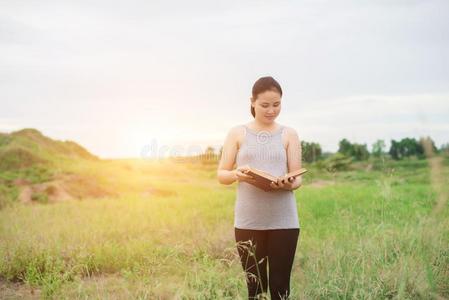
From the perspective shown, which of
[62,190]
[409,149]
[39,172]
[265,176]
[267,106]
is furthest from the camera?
[39,172]

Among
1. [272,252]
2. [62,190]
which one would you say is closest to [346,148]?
[62,190]

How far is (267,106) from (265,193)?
1.89 feet

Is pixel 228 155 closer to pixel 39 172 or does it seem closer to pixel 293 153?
pixel 293 153

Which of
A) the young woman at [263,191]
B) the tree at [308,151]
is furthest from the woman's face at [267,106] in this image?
the tree at [308,151]

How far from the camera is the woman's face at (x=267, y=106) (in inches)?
137

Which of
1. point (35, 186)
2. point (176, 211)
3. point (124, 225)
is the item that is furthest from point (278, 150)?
point (35, 186)

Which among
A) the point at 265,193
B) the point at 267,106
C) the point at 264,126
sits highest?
the point at 267,106

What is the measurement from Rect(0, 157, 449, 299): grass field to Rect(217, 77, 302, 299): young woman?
1.37ft

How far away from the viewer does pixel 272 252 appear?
143 inches

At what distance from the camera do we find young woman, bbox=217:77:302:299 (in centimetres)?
357

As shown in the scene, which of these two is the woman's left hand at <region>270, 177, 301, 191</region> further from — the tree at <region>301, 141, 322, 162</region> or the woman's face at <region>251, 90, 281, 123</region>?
the tree at <region>301, 141, 322, 162</region>

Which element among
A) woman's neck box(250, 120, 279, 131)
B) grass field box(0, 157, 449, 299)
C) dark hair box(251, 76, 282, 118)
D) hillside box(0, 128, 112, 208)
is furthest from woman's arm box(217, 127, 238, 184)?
hillside box(0, 128, 112, 208)

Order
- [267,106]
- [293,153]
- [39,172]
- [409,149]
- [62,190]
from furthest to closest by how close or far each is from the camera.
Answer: [39,172], [62,190], [409,149], [293,153], [267,106]

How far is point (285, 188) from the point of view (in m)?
3.52
